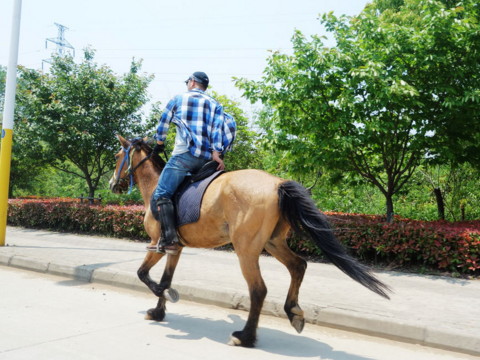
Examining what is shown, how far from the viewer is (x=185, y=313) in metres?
5.52

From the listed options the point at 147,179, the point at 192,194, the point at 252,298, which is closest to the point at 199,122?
the point at 192,194

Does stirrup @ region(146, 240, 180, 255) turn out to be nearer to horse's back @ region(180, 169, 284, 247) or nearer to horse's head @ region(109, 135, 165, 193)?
horse's back @ region(180, 169, 284, 247)

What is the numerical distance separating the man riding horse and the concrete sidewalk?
4.96 ft

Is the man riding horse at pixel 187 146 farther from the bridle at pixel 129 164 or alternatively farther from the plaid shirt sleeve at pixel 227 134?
the bridle at pixel 129 164

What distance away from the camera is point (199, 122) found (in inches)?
195

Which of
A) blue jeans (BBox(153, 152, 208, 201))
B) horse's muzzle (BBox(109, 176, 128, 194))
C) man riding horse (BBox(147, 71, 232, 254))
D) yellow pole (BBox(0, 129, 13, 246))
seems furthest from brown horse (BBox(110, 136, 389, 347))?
yellow pole (BBox(0, 129, 13, 246))

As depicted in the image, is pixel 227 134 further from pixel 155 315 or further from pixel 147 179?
pixel 155 315

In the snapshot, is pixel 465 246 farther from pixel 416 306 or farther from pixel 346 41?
pixel 346 41

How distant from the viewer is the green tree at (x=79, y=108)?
1369 centimetres

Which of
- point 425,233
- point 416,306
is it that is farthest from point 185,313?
point 425,233

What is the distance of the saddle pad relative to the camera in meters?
4.71

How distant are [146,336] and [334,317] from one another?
2.15 metres

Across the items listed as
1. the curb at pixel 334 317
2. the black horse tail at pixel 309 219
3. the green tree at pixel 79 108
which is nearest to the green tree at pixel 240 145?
the green tree at pixel 79 108

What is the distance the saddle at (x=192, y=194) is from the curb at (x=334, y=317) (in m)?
1.57
